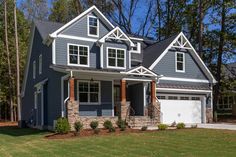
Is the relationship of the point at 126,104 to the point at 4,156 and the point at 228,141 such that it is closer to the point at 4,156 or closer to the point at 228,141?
the point at 228,141

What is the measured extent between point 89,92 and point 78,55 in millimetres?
2599

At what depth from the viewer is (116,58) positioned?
24922mm

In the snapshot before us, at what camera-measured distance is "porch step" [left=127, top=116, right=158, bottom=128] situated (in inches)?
867

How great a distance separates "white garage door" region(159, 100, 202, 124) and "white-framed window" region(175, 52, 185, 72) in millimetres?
2512

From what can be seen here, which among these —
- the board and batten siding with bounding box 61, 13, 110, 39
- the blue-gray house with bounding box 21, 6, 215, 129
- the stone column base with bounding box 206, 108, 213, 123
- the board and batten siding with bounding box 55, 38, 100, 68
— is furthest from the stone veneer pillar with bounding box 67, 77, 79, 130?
the stone column base with bounding box 206, 108, 213, 123

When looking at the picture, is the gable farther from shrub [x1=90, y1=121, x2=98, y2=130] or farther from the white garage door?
shrub [x1=90, y1=121, x2=98, y2=130]

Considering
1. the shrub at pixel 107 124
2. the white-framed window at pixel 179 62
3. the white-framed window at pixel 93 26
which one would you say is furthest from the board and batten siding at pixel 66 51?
the white-framed window at pixel 179 62

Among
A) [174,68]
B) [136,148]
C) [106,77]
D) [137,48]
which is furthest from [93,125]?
[137,48]

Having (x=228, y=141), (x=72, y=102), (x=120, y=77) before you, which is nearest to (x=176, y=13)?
(x=120, y=77)

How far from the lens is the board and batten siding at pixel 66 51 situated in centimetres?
2316

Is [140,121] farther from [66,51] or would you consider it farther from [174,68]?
[174,68]

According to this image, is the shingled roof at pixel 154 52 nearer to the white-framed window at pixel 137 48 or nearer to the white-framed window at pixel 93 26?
the white-framed window at pixel 137 48

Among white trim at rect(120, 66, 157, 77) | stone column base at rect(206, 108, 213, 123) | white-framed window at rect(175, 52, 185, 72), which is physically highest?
white-framed window at rect(175, 52, 185, 72)

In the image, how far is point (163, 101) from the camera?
26250 millimetres
